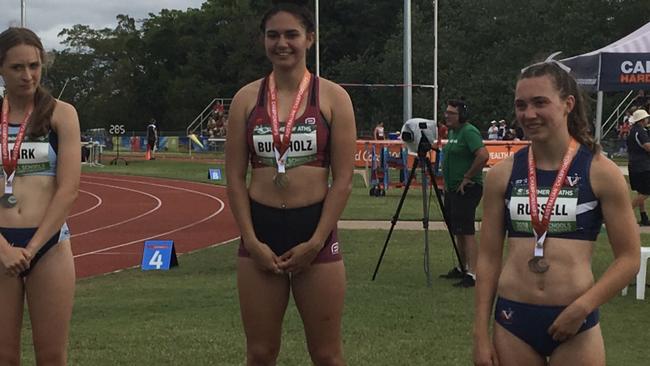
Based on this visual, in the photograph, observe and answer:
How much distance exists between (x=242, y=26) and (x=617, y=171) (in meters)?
70.0

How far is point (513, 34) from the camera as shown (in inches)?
2210

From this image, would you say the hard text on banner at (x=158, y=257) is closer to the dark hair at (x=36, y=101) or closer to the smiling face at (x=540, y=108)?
the dark hair at (x=36, y=101)

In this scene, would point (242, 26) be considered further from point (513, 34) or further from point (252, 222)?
point (252, 222)

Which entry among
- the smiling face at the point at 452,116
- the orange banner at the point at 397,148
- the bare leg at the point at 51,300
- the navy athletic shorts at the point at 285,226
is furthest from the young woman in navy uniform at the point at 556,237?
the orange banner at the point at 397,148

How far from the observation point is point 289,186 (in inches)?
163

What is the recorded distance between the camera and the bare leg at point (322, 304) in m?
4.18

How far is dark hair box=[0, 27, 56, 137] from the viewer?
4.26 metres

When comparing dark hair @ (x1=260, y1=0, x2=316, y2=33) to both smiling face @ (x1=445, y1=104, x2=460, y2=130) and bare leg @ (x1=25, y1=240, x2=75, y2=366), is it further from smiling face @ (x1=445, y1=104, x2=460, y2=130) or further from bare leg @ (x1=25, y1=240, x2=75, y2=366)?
smiling face @ (x1=445, y1=104, x2=460, y2=130)

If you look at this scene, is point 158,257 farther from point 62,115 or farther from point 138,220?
point 62,115

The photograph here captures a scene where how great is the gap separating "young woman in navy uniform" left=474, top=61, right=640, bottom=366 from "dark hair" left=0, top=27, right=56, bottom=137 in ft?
6.83

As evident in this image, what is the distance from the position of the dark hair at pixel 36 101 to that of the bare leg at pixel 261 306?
1077 millimetres

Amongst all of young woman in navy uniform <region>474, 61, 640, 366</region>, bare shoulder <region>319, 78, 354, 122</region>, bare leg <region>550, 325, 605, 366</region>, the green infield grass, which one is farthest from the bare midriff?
the green infield grass

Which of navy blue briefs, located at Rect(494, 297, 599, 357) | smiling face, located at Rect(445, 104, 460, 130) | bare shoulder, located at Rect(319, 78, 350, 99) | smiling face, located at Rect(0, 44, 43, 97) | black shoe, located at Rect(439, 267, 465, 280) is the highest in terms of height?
smiling face, located at Rect(0, 44, 43, 97)

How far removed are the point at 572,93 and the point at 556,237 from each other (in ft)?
1.83
